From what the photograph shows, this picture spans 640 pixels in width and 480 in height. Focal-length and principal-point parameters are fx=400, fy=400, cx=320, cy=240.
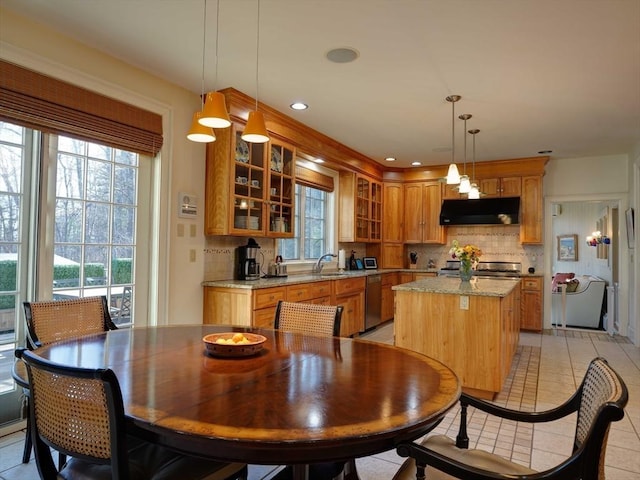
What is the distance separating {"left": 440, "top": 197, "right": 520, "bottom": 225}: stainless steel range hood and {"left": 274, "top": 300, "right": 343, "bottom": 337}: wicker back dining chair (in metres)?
4.63

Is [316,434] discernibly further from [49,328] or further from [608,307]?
[608,307]

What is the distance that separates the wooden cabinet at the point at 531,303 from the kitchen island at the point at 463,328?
2543 millimetres

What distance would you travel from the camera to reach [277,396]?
3.92 ft

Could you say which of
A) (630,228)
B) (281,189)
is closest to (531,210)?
(630,228)

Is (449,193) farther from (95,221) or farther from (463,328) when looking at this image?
(95,221)

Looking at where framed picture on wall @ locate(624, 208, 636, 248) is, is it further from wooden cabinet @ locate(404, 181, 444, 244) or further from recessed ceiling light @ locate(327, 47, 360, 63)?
recessed ceiling light @ locate(327, 47, 360, 63)

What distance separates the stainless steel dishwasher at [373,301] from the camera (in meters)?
5.59

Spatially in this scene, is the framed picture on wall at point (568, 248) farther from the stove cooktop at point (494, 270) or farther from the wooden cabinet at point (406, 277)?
the wooden cabinet at point (406, 277)

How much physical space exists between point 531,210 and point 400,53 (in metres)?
4.20

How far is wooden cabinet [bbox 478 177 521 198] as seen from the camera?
20.0ft

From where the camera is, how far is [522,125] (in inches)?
174

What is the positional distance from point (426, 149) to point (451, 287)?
259 centimetres

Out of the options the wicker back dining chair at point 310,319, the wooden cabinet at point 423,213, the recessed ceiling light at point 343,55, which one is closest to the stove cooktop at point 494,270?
the wooden cabinet at point 423,213

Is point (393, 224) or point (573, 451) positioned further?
point (393, 224)
